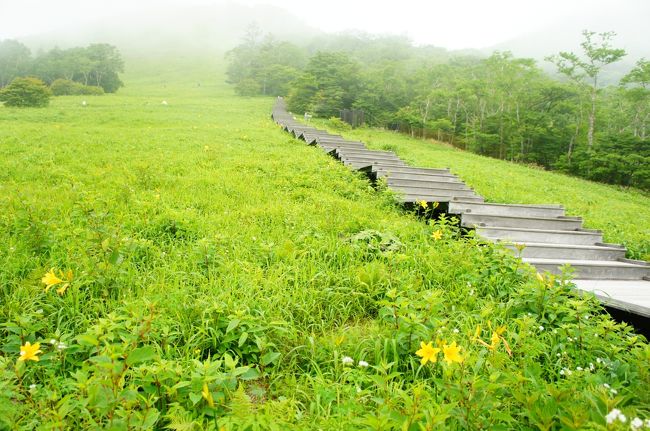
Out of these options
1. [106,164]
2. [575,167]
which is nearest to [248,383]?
[106,164]

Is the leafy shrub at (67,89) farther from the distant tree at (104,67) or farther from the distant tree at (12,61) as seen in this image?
the distant tree at (12,61)

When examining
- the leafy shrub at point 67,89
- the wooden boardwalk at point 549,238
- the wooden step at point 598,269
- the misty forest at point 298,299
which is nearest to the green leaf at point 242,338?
the misty forest at point 298,299

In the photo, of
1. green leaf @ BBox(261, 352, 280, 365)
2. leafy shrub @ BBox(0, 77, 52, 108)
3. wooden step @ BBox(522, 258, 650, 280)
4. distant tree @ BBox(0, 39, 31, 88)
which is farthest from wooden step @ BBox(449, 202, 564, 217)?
distant tree @ BBox(0, 39, 31, 88)

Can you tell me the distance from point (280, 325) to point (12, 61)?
338 ft

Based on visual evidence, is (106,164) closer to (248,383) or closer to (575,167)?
(248,383)

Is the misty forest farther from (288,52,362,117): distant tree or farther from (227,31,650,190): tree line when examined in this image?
(288,52,362,117): distant tree

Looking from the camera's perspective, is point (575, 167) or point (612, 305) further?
point (575, 167)

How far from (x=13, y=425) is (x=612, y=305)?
428 cm

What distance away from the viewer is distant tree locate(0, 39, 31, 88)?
70.1 m

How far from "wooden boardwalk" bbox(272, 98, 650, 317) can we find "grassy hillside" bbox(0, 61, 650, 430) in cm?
68

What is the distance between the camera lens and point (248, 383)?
7.30ft

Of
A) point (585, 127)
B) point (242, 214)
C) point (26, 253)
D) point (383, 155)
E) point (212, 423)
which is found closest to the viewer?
point (212, 423)

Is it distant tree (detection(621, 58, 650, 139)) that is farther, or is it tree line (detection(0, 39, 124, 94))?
tree line (detection(0, 39, 124, 94))

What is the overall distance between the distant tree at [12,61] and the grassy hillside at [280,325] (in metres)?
90.9
